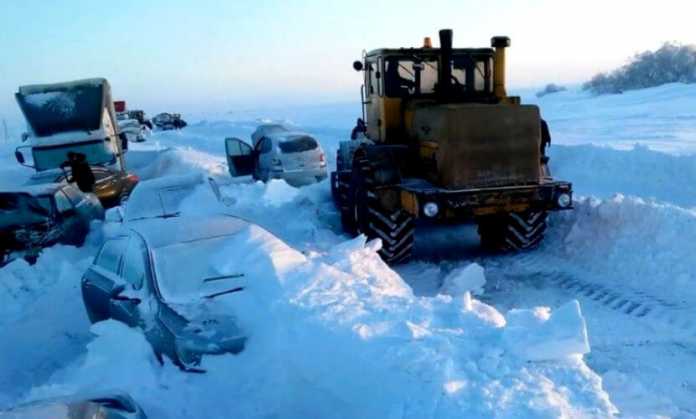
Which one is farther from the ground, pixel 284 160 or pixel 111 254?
pixel 111 254

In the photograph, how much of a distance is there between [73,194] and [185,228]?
18.9ft

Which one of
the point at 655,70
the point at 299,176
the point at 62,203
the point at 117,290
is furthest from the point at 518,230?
the point at 655,70

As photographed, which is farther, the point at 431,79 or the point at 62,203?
the point at 62,203

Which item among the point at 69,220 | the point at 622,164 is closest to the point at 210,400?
the point at 69,220

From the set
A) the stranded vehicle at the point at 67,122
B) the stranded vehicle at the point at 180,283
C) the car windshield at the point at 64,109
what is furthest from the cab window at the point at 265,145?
the stranded vehicle at the point at 180,283

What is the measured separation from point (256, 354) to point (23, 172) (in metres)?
21.3

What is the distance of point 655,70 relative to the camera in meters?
48.5

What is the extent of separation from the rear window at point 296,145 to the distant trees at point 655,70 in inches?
1506

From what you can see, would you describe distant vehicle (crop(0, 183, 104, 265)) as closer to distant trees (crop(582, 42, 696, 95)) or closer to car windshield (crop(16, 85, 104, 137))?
car windshield (crop(16, 85, 104, 137))

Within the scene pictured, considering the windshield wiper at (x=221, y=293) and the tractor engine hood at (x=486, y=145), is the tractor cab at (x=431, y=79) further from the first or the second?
the windshield wiper at (x=221, y=293)

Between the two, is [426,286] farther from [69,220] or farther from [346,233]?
[69,220]

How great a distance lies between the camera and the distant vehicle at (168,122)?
190 ft

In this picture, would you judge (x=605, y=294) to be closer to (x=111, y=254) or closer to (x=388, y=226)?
(x=388, y=226)

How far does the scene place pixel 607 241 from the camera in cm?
853
